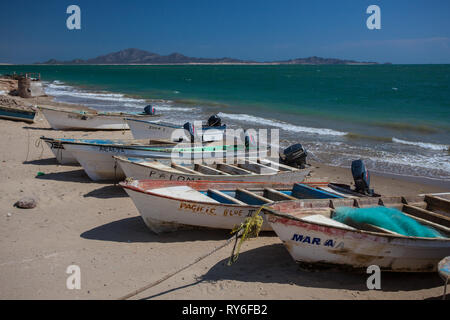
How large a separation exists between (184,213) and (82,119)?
1283 cm

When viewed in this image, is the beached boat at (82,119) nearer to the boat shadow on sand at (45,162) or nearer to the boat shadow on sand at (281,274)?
the boat shadow on sand at (45,162)

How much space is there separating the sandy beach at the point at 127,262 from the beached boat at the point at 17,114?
1031cm

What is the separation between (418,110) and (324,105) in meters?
7.66

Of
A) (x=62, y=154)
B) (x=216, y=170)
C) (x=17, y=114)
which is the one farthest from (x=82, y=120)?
(x=216, y=170)

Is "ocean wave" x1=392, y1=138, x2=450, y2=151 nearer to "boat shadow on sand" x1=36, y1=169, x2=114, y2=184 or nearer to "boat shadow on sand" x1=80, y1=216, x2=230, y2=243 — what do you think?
"boat shadow on sand" x1=80, y1=216, x2=230, y2=243

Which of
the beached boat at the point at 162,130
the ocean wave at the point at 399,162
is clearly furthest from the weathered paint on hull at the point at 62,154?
the ocean wave at the point at 399,162

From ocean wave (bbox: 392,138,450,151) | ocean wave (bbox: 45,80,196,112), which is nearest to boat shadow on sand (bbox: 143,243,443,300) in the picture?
ocean wave (bbox: 392,138,450,151)

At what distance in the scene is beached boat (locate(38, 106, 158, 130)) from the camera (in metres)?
18.1

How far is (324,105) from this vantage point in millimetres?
34812

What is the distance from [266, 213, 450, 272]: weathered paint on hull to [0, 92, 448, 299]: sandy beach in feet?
1.14

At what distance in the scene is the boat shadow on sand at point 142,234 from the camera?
25.4 feet

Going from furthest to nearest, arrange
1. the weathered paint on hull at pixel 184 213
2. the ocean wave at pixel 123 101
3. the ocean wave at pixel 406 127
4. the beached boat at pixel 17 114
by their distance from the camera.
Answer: the ocean wave at pixel 123 101
the ocean wave at pixel 406 127
the beached boat at pixel 17 114
the weathered paint on hull at pixel 184 213

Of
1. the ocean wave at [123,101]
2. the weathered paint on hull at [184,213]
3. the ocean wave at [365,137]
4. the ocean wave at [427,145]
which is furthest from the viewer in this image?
the ocean wave at [123,101]
